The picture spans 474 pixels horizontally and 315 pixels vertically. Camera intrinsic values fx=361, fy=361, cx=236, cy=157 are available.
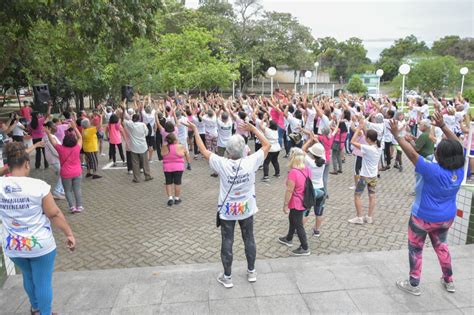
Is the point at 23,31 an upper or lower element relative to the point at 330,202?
upper

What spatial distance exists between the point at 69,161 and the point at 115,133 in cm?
413

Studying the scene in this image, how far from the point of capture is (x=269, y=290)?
164 inches

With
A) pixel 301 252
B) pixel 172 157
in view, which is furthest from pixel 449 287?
pixel 172 157

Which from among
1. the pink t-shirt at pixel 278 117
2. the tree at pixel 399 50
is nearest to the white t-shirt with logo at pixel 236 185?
the pink t-shirt at pixel 278 117

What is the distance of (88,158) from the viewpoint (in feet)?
33.9

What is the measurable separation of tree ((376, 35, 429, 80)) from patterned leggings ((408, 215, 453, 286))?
64.4 meters

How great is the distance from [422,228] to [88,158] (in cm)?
900

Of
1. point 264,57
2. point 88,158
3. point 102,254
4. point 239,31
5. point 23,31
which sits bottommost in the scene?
point 102,254

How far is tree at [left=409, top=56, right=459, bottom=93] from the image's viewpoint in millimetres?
31750

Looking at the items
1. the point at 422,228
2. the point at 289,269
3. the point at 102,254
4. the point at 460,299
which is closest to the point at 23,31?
the point at 102,254

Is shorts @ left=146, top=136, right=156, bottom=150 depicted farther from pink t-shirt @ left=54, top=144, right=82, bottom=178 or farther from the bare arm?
the bare arm

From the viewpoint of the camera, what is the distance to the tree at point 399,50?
63.9 metres

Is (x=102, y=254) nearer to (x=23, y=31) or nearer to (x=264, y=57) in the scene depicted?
(x=23, y=31)

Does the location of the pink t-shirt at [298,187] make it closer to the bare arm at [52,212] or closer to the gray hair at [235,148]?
the gray hair at [235,148]
